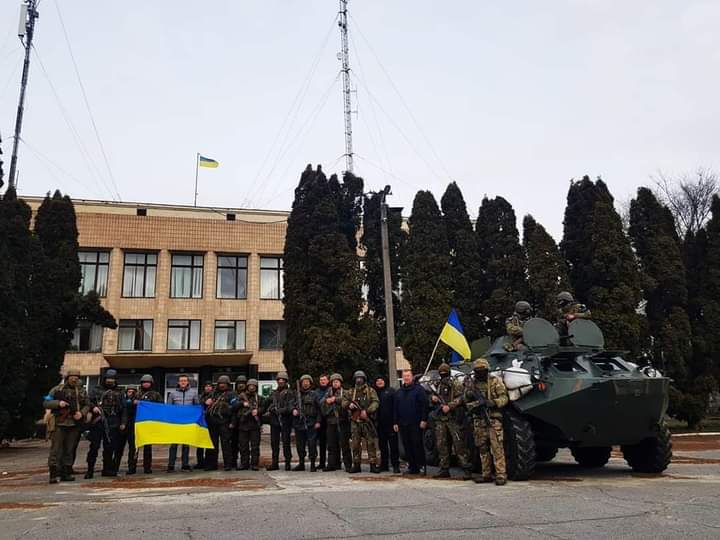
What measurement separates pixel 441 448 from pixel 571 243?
1336cm

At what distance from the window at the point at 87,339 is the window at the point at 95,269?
1899 millimetres

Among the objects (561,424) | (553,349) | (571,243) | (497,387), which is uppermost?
(571,243)

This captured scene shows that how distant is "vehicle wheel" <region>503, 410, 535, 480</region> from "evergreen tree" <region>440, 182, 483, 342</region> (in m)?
11.2

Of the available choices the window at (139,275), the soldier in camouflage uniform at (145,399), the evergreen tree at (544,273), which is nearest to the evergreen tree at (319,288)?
the evergreen tree at (544,273)

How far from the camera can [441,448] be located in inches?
376

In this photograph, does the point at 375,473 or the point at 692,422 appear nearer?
the point at 375,473

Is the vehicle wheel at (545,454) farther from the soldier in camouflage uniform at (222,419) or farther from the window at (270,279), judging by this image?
the window at (270,279)

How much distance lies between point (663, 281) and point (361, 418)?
572 inches

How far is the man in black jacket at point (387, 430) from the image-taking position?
34.3 feet

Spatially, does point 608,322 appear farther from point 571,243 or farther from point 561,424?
point 561,424

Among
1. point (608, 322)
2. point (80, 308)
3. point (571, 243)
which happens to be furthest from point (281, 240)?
point (608, 322)

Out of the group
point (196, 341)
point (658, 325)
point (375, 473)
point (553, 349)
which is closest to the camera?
point (553, 349)

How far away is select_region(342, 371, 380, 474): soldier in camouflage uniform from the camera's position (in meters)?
10.3

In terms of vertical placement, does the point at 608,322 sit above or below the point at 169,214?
below
